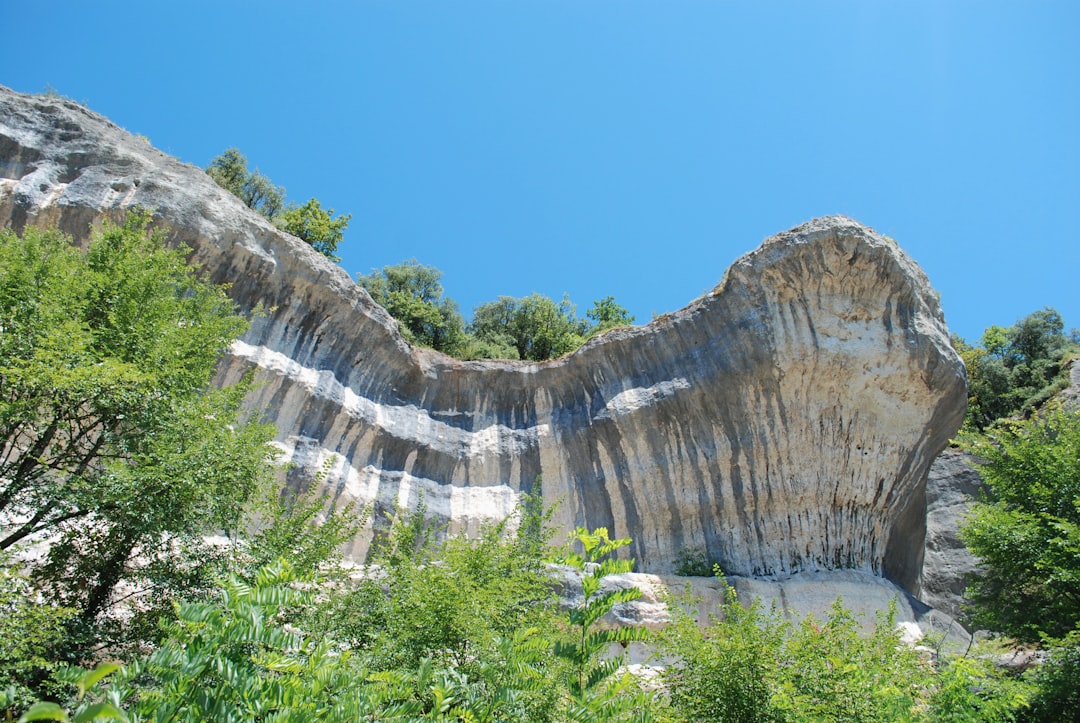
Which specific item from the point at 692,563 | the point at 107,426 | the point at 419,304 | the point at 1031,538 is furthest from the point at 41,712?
the point at 419,304

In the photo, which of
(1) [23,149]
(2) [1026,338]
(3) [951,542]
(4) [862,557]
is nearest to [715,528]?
(4) [862,557]

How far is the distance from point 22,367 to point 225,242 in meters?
8.07

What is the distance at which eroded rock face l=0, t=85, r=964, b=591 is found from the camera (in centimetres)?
1725

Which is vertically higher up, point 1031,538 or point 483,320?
point 483,320

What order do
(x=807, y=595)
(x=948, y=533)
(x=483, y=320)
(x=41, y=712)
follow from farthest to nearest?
(x=483, y=320) < (x=948, y=533) < (x=807, y=595) < (x=41, y=712)

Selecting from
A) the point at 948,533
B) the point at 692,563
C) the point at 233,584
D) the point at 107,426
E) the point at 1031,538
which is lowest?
the point at 233,584

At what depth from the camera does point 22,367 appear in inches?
388

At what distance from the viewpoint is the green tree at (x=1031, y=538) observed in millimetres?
12805

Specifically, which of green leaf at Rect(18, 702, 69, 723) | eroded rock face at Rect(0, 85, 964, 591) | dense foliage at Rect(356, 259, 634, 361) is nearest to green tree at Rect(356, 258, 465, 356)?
dense foliage at Rect(356, 259, 634, 361)

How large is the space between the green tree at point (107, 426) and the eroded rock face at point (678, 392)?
576 centimetres

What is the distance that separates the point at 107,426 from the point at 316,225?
21.5m

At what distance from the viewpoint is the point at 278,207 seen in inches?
1308

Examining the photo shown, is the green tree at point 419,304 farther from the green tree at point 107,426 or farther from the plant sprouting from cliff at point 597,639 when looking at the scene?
the plant sprouting from cliff at point 597,639

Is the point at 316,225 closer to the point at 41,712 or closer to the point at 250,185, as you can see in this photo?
the point at 250,185
